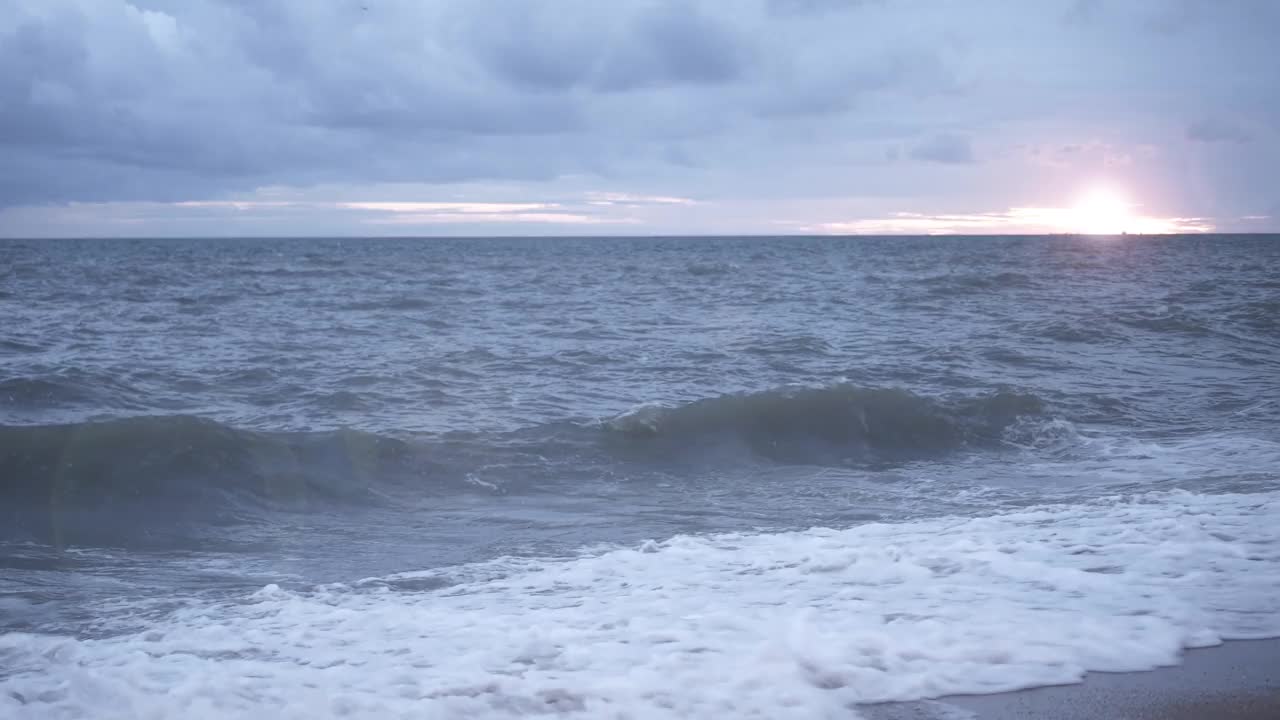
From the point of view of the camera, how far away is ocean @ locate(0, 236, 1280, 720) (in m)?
4.50

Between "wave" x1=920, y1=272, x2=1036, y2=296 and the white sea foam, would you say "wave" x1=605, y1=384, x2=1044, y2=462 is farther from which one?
"wave" x1=920, y1=272, x2=1036, y2=296

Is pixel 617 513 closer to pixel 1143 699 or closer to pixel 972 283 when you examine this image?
pixel 1143 699

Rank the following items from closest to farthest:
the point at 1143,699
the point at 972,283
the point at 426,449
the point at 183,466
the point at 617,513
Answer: the point at 1143,699
the point at 617,513
the point at 183,466
the point at 426,449
the point at 972,283

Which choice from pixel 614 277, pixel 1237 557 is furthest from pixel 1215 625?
pixel 614 277

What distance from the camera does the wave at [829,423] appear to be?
10.6 meters

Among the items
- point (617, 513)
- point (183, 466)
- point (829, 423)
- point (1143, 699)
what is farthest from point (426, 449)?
point (1143, 699)

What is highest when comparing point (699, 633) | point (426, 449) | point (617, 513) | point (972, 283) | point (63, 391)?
point (972, 283)

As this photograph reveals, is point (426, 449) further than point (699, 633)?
Yes

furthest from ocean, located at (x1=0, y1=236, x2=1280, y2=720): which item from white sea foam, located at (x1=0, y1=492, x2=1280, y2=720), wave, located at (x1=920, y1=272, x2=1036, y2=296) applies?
wave, located at (x1=920, y1=272, x2=1036, y2=296)

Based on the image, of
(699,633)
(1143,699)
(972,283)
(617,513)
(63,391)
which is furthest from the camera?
(972,283)

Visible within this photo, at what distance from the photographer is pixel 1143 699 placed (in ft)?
13.4

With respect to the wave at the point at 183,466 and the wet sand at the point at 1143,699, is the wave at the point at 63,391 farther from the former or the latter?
the wet sand at the point at 1143,699

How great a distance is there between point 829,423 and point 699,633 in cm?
694

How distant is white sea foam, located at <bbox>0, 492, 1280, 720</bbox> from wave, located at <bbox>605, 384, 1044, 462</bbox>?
3987 mm
